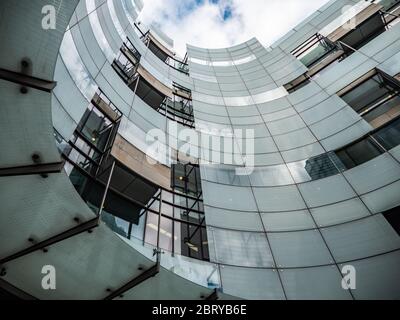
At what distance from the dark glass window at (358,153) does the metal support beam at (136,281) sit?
435 inches

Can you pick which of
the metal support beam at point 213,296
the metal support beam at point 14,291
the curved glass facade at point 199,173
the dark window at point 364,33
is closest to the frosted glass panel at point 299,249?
the curved glass facade at point 199,173

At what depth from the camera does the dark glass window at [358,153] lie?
12.9 metres

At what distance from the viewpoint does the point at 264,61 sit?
26.0 meters

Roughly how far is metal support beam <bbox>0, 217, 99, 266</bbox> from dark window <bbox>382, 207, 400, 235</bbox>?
11008 millimetres

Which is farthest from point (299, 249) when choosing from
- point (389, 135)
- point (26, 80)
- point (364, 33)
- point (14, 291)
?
point (364, 33)

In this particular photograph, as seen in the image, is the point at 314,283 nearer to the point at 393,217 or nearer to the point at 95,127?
the point at 393,217

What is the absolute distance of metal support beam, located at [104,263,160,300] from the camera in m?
6.81

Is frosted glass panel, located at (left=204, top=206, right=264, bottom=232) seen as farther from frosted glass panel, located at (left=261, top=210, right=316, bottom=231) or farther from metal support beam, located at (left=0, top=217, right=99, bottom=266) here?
metal support beam, located at (left=0, top=217, right=99, bottom=266)

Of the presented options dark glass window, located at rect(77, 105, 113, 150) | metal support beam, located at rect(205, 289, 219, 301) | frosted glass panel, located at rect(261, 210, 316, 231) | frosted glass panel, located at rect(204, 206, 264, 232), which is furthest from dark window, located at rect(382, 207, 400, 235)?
dark glass window, located at rect(77, 105, 113, 150)

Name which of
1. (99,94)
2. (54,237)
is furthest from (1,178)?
(99,94)

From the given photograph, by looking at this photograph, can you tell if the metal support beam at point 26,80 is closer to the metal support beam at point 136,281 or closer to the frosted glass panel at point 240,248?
the metal support beam at point 136,281

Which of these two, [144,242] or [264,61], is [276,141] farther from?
[264,61]
